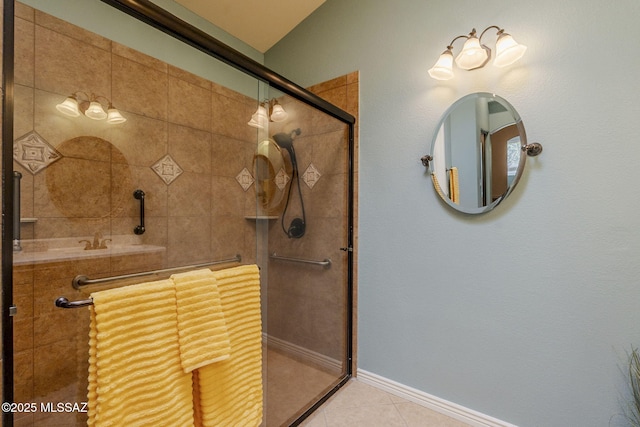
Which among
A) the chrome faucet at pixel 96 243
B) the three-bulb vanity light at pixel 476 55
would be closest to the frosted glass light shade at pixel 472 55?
the three-bulb vanity light at pixel 476 55

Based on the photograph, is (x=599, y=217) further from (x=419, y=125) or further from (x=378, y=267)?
(x=378, y=267)

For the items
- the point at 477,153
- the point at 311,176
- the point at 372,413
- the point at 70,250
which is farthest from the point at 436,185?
the point at 70,250

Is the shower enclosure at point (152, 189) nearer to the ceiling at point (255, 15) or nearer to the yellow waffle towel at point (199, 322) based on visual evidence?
the yellow waffle towel at point (199, 322)

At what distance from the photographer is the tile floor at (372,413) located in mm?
1407

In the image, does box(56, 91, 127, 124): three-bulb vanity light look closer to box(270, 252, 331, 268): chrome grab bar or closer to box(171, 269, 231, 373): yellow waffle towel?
box(171, 269, 231, 373): yellow waffle towel

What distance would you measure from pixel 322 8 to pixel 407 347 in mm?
2405

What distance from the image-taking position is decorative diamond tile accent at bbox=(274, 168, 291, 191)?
1.75 m

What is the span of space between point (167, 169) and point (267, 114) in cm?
64

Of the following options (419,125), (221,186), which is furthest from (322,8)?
(221,186)

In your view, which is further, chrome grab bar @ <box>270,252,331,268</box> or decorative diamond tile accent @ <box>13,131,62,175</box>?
chrome grab bar @ <box>270,252,331,268</box>

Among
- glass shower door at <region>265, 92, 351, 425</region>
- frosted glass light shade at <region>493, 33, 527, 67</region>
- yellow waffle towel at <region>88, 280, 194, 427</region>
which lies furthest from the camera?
glass shower door at <region>265, 92, 351, 425</region>

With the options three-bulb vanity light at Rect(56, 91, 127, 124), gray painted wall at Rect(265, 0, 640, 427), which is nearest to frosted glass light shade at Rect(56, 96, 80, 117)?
three-bulb vanity light at Rect(56, 91, 127, 124)

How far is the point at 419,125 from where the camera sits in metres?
1.55

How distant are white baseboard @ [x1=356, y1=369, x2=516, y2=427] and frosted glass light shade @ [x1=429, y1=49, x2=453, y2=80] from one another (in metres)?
1.76
